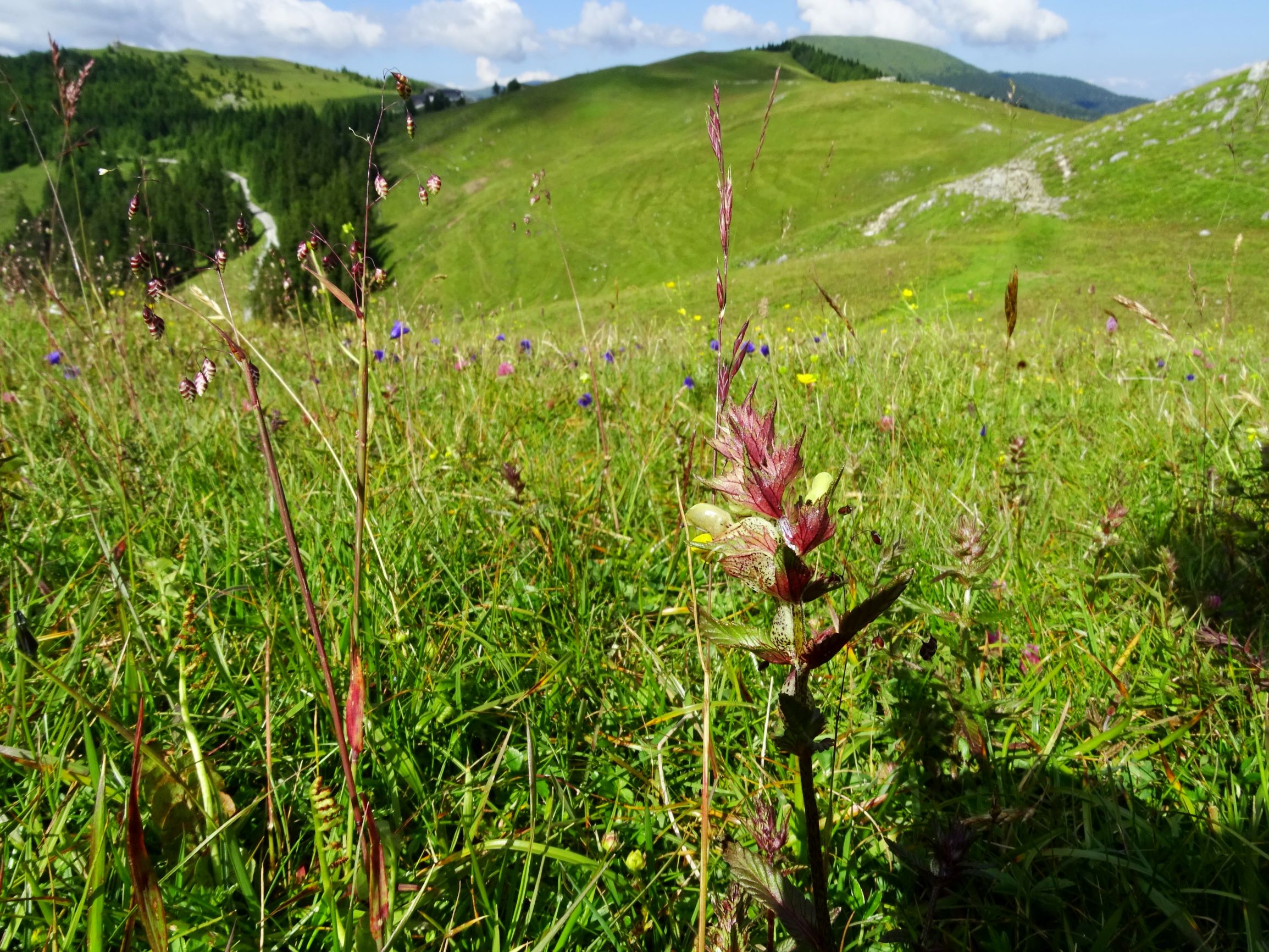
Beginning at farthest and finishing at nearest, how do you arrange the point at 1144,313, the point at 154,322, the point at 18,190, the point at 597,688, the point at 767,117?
the point at 18,190 < the point at 1144,313 < the point at 597,688 < the point at 767,117 < the point at 154,322

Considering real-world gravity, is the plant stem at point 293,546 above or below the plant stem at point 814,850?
above

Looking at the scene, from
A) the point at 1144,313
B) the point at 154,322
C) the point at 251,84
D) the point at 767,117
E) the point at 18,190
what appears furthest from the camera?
the point at 251,84

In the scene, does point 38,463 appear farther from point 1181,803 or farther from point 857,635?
point 1181,803

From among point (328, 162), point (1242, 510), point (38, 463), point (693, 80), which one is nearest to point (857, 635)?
point (1242, 510)

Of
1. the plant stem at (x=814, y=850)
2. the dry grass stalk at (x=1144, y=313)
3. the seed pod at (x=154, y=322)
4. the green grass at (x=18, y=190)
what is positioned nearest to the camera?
the plant stem at (x=814, y=850)

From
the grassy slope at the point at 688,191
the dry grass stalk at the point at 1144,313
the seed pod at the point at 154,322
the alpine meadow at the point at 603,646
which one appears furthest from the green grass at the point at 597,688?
the grassy slope at the point at 688,191

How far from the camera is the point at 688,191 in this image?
6475cm

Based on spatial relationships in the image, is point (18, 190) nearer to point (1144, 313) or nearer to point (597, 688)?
point (597, 688)

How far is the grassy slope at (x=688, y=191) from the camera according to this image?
58.3 meters

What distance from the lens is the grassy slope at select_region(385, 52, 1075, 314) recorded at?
58281mm

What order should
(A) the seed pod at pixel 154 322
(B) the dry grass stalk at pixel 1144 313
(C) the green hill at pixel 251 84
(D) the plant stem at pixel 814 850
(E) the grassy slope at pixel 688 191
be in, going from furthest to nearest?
(C) the green hill at pixel 251 84 → (E) the grassy slope at pixel 688 191 → (B) the dry grass stalk at pixel 1144 313 → (A) the seed pod at pixel 154 322 → (D) the plant stem at pixel 814 850

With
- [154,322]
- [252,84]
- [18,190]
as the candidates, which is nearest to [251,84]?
[252,84]

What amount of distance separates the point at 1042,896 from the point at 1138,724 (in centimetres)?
55

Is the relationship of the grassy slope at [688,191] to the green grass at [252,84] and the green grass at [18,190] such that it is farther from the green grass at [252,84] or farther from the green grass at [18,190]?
the green grass at [252,84]
